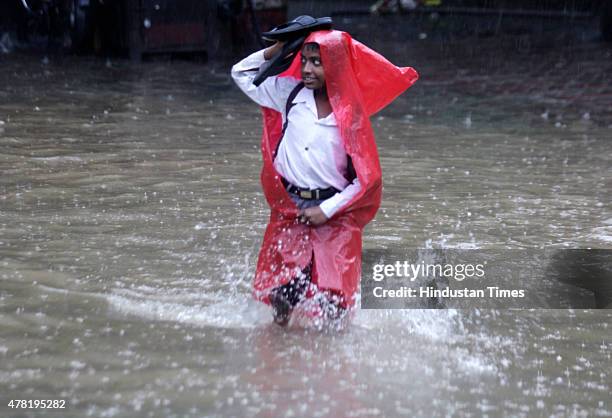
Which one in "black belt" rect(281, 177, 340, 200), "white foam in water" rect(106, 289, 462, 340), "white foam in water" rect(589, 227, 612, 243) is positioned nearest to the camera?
"black belt" rect(281, 177, 340, 200)

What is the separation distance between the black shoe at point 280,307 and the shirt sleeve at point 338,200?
42cm

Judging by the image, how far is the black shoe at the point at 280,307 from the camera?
447cm

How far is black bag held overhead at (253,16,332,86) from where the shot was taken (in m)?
4.33

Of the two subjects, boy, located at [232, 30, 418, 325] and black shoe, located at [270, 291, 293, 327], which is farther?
black shoe, located at [270, 291, 293, 327]

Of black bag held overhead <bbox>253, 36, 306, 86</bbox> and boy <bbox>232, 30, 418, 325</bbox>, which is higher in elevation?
black bag held overhead <bbox>253, 36, 306, 86</bbox>

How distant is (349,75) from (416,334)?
128 cm

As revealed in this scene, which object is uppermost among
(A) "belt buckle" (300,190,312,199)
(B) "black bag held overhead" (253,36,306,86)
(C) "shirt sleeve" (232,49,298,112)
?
(B) "black bag held overhead" (253,36,306,86)

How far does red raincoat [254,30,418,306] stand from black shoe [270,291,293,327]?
5 centimetres

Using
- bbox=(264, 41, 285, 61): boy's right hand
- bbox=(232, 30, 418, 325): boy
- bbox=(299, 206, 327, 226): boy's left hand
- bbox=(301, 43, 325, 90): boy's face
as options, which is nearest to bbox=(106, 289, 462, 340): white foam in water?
bbox=(232, 30, 418, 325): boy

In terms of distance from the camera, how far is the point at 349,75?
4301 mm

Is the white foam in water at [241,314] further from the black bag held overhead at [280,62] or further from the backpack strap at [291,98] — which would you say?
the black bag held overhead at [280,62]

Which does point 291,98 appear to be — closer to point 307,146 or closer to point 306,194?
point 307,146

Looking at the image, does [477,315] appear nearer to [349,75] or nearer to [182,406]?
[349,75]

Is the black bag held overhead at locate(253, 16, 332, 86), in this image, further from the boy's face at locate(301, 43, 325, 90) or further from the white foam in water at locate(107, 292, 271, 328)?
the white foam in water at locate(107, 292, 271, 328)
